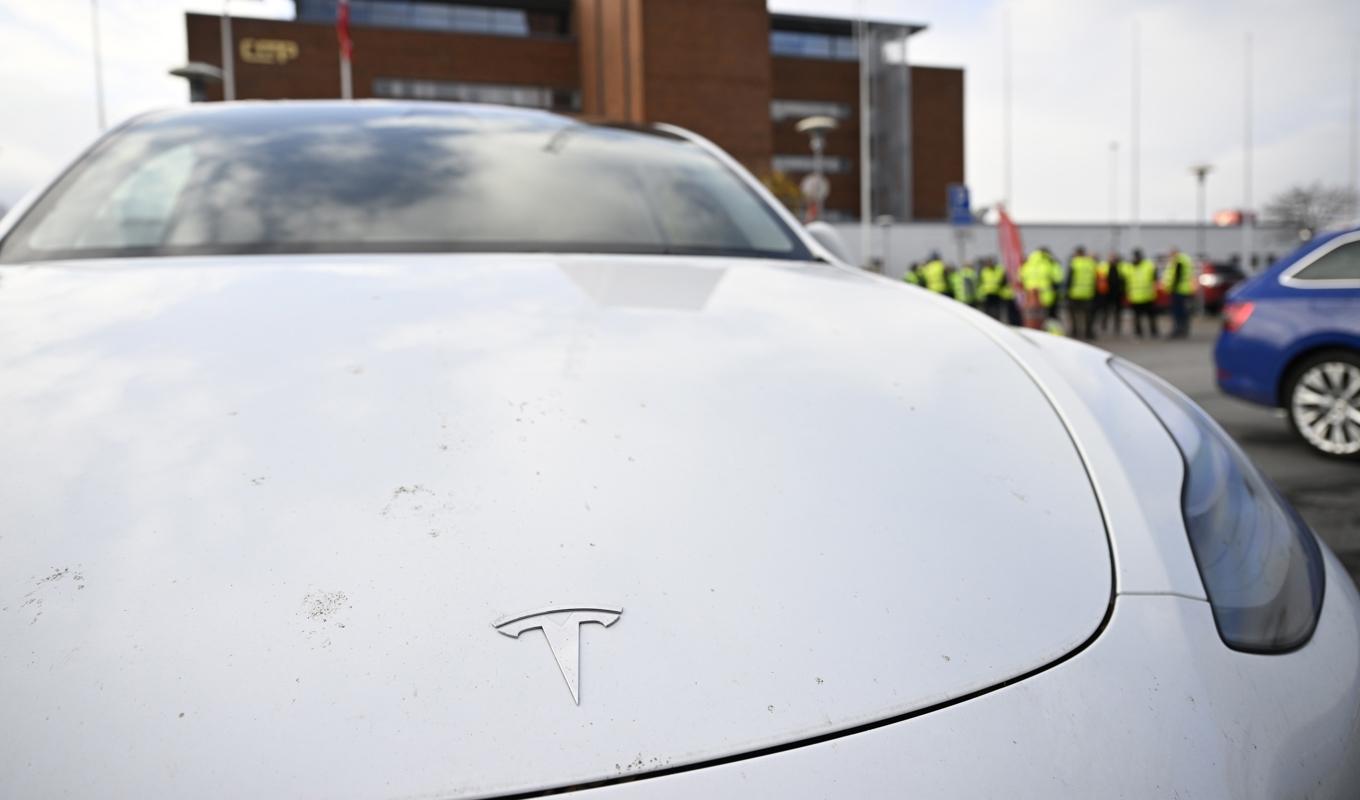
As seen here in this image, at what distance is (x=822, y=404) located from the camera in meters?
1.18

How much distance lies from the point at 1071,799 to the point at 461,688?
49 centimetres

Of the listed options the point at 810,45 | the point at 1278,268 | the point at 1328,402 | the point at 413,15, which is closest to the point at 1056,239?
the point at 810,45

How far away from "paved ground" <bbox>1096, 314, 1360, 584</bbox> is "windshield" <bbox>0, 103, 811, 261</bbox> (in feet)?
7.66

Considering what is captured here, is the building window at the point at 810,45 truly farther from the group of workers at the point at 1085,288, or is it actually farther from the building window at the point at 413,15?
the group of workers at the point at 1085,288

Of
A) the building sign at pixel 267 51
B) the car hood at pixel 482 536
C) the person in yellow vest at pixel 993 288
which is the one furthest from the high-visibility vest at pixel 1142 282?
the building sign at pixel 267 51

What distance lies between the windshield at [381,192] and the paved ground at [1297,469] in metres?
2.33

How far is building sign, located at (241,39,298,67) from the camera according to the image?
3756 centimetres

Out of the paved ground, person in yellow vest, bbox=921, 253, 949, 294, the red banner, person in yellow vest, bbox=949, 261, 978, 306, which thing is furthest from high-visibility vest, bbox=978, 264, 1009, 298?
the paved ground

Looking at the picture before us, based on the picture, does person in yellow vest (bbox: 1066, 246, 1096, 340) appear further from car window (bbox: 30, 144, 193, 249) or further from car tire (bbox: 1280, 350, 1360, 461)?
car window (bbox: 30, 144, 193, 249)

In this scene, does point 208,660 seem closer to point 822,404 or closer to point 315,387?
point 315,387

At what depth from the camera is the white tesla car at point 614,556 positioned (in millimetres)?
745

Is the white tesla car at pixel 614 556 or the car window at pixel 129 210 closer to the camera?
the white tesla car at pixel 614 556

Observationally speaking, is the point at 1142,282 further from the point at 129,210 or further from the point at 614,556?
the point at 614,556

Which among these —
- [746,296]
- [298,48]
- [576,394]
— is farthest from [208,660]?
[298,48]
